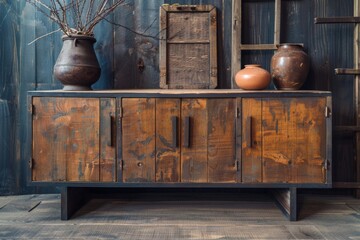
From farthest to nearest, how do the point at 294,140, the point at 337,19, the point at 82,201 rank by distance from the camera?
1. the point at 337,19
2. the point at 82,201
3. the point at 294,140

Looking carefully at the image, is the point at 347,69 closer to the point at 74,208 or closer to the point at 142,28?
the point at 142,28

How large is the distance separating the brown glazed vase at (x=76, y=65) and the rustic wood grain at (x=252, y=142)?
973 mm

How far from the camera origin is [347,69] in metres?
2.79

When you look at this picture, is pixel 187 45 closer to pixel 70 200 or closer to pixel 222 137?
pixel 222 137

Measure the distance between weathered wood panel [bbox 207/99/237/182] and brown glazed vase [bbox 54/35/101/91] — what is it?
0.78 meters

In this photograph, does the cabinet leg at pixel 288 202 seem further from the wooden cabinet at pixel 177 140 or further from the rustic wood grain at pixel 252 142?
the rustic wood grain at pixel 252 142

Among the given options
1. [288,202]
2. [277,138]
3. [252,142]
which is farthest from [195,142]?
[288,202]

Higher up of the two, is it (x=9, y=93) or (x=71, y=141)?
(x=9, y=93)

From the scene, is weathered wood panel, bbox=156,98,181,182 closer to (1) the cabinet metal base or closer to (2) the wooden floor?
(2) the wooden floor

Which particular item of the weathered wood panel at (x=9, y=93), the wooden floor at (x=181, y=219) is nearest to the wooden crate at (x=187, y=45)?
the wooden floor at (x=181, y=219)

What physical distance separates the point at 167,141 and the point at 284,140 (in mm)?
680

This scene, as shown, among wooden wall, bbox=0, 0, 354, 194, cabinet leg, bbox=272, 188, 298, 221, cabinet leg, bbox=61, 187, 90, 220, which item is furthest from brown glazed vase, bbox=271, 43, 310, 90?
cabinet leg, bbox=61, 187, 90, 220

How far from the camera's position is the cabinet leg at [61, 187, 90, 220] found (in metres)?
2.39

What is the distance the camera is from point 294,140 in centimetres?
231
